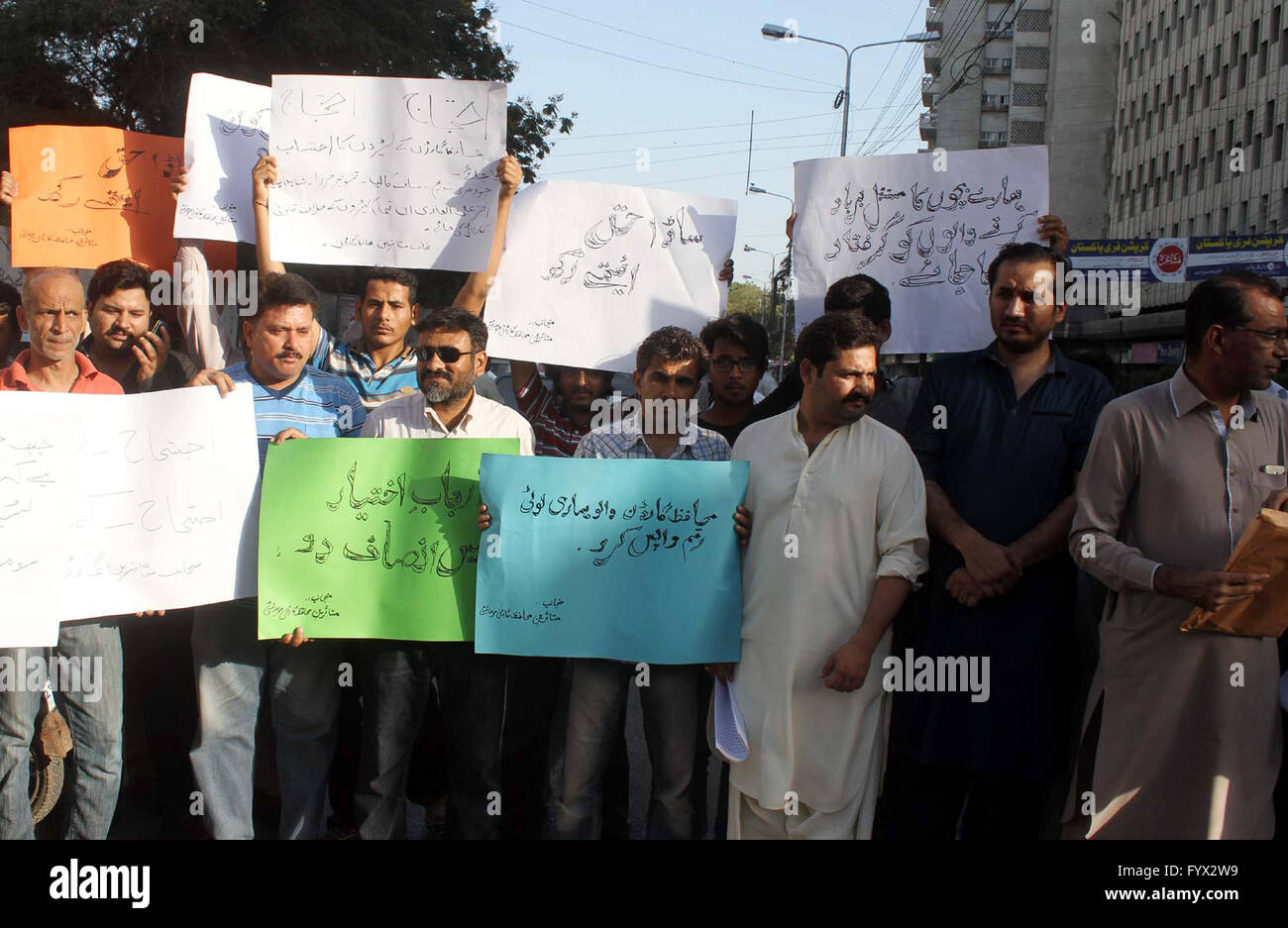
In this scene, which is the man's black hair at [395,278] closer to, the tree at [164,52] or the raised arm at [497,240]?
the raised arm at [497,240]

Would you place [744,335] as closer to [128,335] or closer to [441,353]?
[441,353]

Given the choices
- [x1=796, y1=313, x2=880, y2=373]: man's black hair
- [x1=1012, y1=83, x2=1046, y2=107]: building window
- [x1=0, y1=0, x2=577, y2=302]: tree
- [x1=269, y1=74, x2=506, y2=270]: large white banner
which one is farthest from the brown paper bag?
[x1=1012, y1=83, x2=1046, y2=107]: building window

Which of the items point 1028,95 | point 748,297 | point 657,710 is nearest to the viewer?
point 657,710

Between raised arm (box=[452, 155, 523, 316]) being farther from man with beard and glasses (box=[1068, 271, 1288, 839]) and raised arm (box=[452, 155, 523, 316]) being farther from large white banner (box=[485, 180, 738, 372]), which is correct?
man with beard and glasses (box=[1068, 271, 1288, 839])

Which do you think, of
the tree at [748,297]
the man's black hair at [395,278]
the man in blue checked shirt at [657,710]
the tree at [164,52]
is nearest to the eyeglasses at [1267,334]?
the man in blue checked shirt at [657,710]

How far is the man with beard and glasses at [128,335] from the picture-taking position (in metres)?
4.38

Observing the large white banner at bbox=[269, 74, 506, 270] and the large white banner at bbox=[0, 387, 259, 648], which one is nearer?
the large white banner at bbox=[0, 387, 259, 648]

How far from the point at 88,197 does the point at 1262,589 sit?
4.82 m

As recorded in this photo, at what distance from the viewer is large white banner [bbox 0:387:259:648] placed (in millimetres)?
3689

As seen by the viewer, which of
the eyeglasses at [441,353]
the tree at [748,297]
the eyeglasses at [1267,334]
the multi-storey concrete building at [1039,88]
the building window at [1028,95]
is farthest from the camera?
the tree at [748,297]

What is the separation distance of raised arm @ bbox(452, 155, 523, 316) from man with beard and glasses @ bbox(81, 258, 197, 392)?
120cm

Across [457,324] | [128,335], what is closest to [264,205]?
[128,335]

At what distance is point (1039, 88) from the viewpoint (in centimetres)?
7794

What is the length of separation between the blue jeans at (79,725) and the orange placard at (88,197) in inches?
72.2
